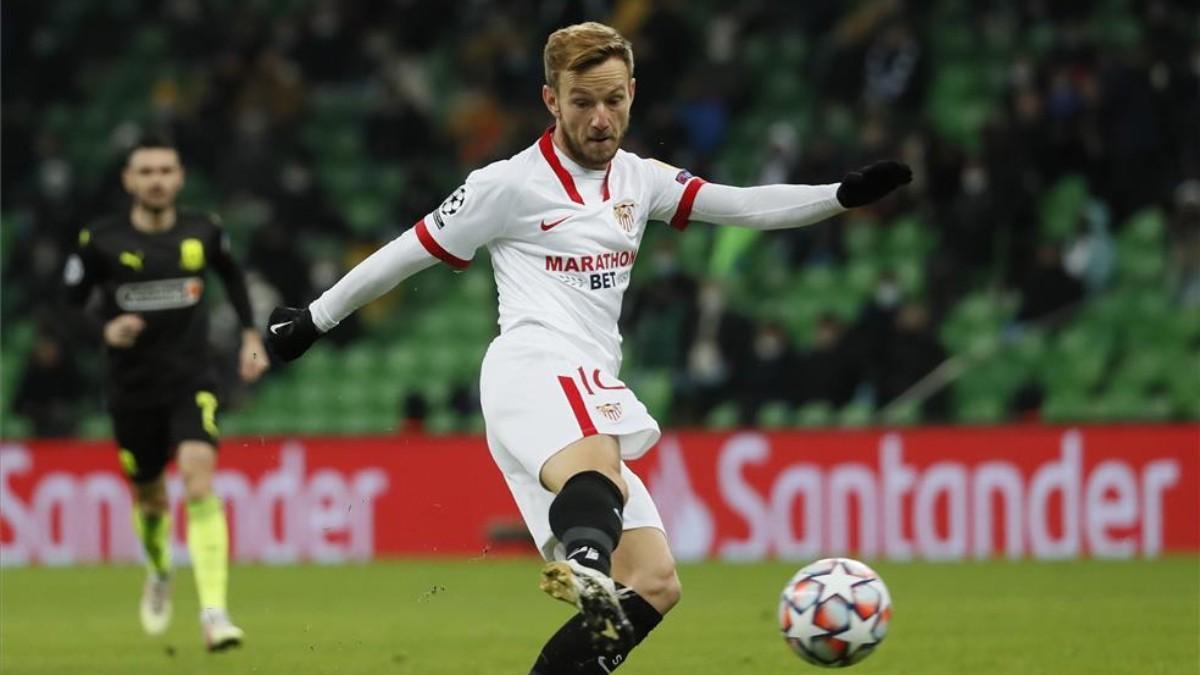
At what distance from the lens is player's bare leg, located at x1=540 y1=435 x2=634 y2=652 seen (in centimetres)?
580

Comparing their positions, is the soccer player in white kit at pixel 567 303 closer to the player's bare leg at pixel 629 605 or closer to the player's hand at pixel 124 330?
the player's bare leg at pixel 629 605

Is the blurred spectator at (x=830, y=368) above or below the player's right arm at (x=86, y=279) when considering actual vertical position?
below

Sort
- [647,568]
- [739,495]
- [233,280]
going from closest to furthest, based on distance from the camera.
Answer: [647,568], [233,280], [739,495]

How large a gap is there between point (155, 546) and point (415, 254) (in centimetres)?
508

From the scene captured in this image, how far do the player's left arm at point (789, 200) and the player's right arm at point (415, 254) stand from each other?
79 centimetres

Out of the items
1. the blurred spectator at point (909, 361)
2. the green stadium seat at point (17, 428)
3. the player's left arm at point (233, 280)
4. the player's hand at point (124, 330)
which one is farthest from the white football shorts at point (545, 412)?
the green stadium seat at point (17, 428)

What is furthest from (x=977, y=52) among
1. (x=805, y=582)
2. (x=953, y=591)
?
(x=805, y=582)

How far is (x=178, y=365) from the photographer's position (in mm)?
11008

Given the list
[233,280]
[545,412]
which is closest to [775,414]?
[233,280]

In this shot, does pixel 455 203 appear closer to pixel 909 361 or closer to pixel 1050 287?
pixel 909 361

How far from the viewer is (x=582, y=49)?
6484mm

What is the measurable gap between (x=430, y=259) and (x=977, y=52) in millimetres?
14842

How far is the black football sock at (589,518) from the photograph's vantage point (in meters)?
5.95

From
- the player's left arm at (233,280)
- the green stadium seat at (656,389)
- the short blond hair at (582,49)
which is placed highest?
the short blond hair at (582,49)
